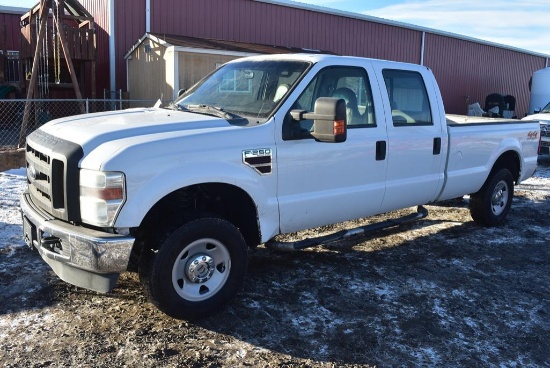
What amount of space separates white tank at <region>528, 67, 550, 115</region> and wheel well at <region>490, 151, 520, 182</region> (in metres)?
17.4

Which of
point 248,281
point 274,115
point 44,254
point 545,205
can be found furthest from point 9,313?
point 545,205

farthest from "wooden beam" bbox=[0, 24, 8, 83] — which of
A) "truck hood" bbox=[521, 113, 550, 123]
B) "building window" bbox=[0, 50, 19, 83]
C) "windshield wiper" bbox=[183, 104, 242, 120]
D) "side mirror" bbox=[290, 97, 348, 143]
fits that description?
"side mirror" bbox=[290, 97, 348, 143]

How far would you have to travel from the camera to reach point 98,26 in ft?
51.9

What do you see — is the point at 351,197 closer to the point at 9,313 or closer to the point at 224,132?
the point at 224,132

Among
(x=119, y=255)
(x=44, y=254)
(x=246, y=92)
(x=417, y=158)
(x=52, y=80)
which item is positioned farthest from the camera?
(x=52, y=80)

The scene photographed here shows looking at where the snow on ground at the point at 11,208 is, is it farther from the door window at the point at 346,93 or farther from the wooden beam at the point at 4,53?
the wooden beam at the point at 4,53

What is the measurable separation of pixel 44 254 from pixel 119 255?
0.64 metres

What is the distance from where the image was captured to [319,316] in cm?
405

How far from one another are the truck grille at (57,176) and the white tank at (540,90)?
22612mm

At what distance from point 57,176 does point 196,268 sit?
116 centimetres

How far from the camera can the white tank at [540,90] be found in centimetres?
2231

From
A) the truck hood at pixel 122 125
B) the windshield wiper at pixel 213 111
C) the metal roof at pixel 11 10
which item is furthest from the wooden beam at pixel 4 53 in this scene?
the windshield wiper at pixel 213 111

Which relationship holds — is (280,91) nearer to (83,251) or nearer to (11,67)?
(83,251)

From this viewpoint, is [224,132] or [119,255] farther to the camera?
[224,132]
